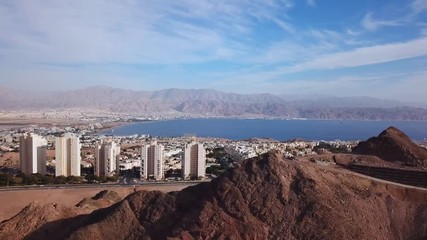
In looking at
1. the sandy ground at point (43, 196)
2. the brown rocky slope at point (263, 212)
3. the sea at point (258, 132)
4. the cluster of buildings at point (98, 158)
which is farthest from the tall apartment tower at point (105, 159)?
the sea at point (258, 132)

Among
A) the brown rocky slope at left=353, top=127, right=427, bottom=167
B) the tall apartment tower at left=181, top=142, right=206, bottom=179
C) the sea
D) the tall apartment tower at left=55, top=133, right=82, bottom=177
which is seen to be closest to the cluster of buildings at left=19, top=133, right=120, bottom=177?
the tall apartment tower at left=55, top=133, right=82, bottom=177

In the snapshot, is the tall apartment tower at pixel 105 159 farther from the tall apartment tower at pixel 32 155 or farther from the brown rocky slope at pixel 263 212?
the brown rocky slope at pixel 263 212

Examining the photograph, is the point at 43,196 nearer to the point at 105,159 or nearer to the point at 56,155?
the point at 56,155

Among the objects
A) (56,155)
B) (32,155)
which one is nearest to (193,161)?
(56,155)

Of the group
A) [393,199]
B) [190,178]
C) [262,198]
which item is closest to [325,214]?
[262,198]

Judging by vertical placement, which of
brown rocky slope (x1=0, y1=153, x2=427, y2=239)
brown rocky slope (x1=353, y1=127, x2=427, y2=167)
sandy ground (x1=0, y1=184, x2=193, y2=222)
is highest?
brown rocky slope (x1=353, y1=127, x2=427, y2=167)

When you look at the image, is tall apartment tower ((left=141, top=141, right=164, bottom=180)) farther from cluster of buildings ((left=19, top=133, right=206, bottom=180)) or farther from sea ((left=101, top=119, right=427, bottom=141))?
sea ((left=101, top=119, right=427, bottom=141))
